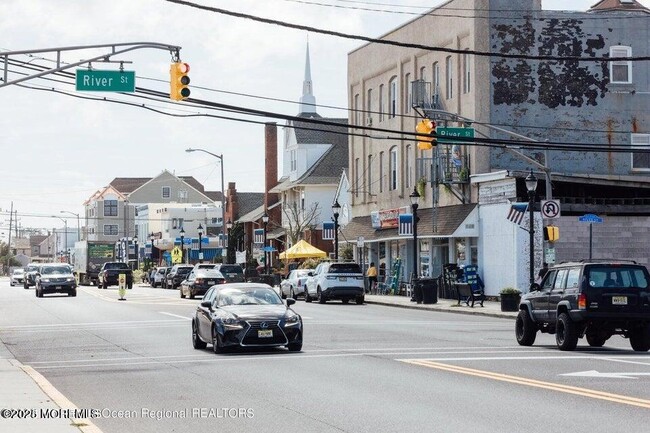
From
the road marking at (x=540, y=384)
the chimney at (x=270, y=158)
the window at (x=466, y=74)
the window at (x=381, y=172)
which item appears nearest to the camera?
the road marking at (x=540, y=384)

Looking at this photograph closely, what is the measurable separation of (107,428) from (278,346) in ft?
38.5

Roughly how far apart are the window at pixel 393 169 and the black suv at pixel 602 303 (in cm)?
4115

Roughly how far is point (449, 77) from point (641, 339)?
115ft

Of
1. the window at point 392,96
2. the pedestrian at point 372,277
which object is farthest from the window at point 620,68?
the pedestrian at point 372,277

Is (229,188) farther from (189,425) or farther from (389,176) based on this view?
(189,425)

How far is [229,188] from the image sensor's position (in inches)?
4653

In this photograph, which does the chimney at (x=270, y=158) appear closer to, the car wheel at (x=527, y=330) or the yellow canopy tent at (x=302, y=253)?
the yellow canopy tent at (x=302, y=253)

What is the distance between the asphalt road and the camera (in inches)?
503

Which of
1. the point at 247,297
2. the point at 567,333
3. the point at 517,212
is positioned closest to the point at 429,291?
the point at 517,212

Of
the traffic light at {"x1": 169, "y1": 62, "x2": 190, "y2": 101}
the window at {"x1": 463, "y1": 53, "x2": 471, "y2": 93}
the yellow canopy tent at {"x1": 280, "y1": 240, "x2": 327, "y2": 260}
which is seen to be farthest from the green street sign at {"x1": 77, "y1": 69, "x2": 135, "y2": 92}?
the yellow canopy tent at {"x1": 280, "y1": 240, "x2": 327, "y2": 260}

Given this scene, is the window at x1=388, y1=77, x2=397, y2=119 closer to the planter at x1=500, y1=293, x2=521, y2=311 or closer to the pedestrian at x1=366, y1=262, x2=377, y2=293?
the pedestrian at x1=366, y1=262, x2=377, y2=293

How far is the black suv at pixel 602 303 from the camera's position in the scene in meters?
22.6

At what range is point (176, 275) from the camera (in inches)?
3098

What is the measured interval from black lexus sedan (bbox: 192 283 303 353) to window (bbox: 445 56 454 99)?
33948 mm
